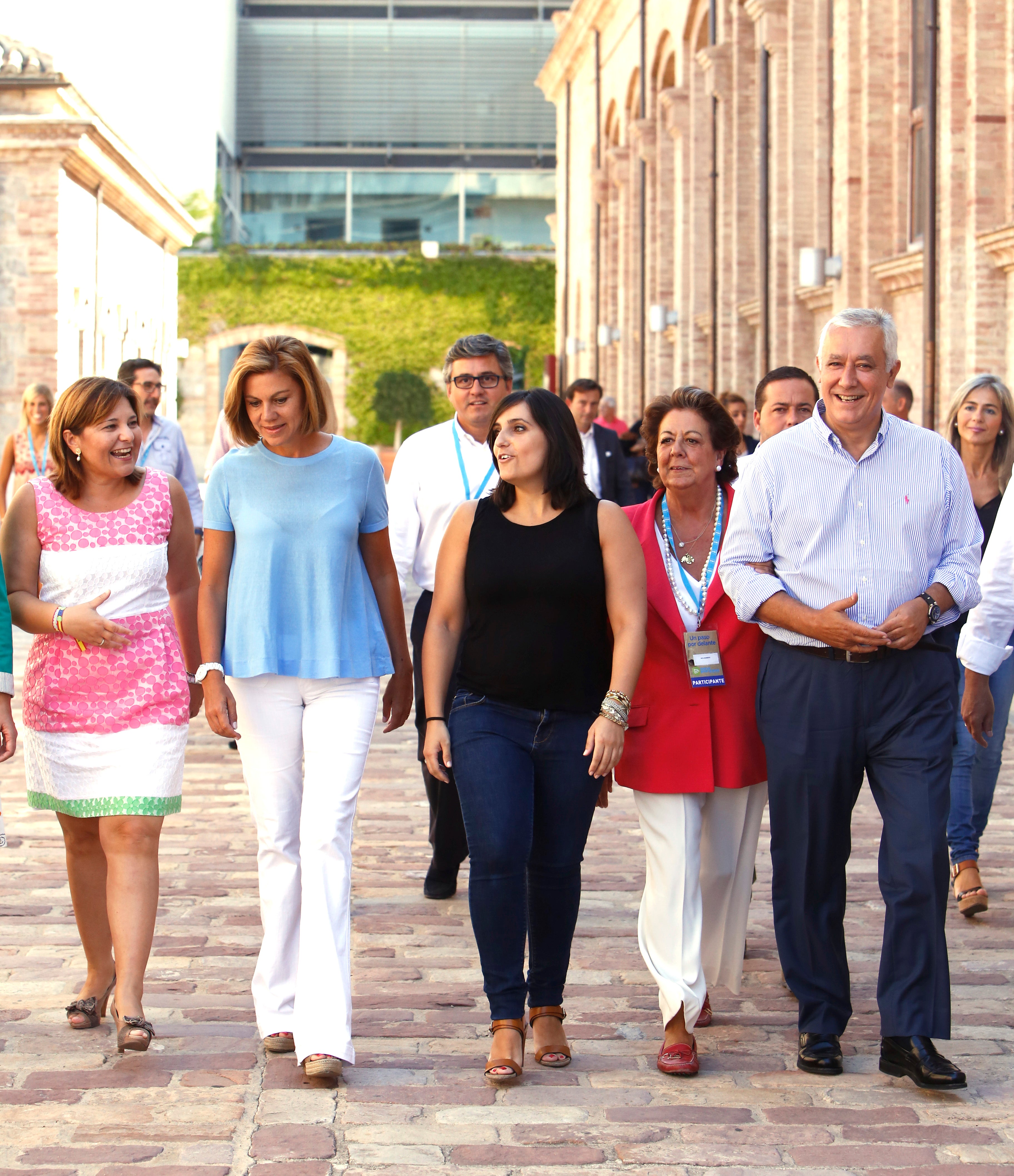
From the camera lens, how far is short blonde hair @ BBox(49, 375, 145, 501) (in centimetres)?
467

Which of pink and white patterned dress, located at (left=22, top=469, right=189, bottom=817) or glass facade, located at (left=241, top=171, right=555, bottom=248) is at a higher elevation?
glass facade, located at (left=241, top=171, right=555, bottom=248)

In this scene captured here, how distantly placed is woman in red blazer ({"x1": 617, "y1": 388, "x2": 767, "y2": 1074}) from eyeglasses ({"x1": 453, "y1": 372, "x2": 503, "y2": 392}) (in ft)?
3.64

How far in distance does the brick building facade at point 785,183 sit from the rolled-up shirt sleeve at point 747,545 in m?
11.2

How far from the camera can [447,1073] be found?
14.5 ft

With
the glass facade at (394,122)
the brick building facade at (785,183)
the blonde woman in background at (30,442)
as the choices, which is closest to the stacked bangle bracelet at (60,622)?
the blonde woman in background at (30,442)

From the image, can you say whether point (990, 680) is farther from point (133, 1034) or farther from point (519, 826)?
point (133, 1034)

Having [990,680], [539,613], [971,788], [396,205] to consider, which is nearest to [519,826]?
[539,613]

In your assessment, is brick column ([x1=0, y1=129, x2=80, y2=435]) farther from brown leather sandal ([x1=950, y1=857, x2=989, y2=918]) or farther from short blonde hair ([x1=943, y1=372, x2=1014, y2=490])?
brown leather sandal ([x1=950, y1=857, x2=989, y2=918])

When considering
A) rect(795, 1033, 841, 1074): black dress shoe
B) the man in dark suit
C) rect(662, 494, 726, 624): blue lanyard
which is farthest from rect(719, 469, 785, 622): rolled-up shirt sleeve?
the man in dark suit

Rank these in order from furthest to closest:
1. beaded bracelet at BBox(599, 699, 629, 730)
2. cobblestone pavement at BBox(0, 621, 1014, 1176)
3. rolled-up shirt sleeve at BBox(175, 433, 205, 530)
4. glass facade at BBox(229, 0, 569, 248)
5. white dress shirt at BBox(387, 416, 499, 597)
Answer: glass facade at BBox(229, 0, 569, 248)
rolled-up shirt sleeve at BBox(175, 433, 205, 530)
white dress shirt at BBox(387, 416, 499, 597)
beaded bracelet at BBox(599, 699, 629, 730)
cobblestone pavement at BBox(0, 621, 1014, 1176)

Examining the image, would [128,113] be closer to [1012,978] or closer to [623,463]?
[623,463]

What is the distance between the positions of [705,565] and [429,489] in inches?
62.4

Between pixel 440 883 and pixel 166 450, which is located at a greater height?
pixel 166 450

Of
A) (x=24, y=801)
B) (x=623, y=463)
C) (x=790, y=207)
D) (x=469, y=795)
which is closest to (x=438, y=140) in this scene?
(x=790, y=207)
